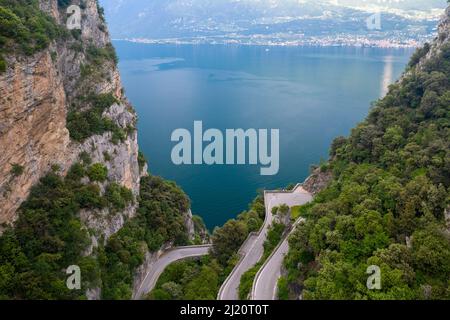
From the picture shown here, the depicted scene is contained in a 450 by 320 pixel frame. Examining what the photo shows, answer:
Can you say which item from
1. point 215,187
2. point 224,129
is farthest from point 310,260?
point 224,129

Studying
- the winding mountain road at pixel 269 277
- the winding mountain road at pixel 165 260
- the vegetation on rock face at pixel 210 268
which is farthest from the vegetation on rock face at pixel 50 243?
the winding mountain road at pixel 269 277

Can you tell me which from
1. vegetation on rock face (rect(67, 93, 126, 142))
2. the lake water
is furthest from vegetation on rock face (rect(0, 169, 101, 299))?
the lake water

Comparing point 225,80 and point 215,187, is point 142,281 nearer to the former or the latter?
point 215,187

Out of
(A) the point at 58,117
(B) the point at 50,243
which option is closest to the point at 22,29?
(A) the point at 58,117

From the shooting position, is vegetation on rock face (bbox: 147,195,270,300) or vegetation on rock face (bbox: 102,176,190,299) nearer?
vegetation on rock face (bbox: 147,195,270,300)

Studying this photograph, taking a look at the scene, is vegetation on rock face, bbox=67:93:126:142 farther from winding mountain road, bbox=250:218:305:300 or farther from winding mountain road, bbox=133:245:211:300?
winding mountain road, bbox=250:218:305:300

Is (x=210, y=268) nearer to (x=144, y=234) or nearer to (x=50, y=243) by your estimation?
(x=144, y=234)
